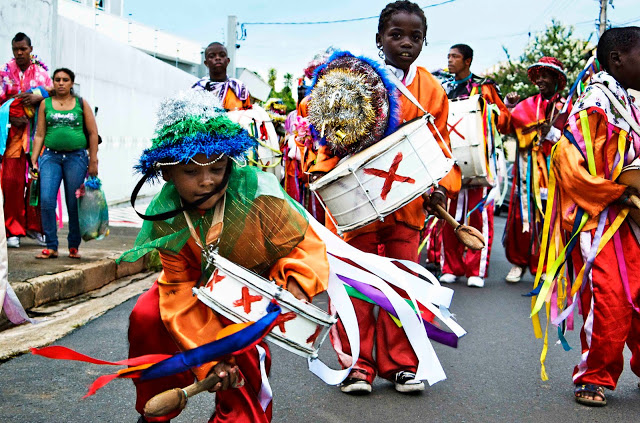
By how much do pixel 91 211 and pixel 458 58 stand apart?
12.4 feet

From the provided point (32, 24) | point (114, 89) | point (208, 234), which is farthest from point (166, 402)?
point (114, 89)

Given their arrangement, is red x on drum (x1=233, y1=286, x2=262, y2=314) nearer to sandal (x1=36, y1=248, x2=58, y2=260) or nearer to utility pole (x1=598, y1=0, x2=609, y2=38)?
sandal (x1=36, y1=248, x2=58, y2=260)

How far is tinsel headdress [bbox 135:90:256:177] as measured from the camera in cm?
304

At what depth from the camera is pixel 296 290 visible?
3.00 metres

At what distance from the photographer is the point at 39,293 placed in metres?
6.15

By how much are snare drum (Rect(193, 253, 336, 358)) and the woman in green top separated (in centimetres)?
525

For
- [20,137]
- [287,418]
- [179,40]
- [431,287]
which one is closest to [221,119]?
[431,287]

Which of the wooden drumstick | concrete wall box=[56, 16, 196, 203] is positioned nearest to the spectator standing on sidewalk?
concrete wall box=[56, 16, 196, 203]

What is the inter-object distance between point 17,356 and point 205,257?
2287 mm

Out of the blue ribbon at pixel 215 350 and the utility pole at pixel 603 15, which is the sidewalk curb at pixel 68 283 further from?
the utility pole at pixel 603 15

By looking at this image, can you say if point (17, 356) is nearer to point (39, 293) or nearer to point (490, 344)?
point (39, 293)

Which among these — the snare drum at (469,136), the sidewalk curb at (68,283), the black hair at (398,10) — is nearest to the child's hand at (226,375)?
the black hair at (398,10)

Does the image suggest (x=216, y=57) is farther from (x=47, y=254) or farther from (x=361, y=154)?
(x=361, y=154)

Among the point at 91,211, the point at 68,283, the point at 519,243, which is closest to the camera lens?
the point at 68,283
